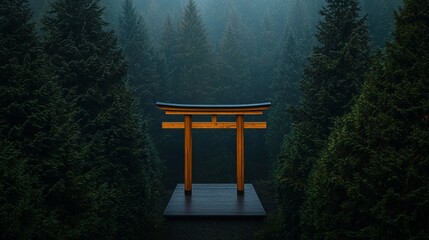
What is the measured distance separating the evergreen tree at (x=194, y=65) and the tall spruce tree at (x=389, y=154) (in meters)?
20.7

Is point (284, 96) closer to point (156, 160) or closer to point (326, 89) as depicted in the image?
point (156, 160)

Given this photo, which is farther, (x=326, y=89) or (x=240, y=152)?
(x=240, y=152)

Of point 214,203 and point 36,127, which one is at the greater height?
point 36,127

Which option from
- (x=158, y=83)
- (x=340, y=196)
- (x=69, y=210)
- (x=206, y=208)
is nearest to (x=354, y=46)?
(x=340, y=196)

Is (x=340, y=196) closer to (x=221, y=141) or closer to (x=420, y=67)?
(x=420, y=67)

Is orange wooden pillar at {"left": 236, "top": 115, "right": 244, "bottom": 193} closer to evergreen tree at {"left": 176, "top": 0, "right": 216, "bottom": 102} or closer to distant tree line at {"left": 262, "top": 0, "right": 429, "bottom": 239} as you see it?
→ distant tree line at {"left": 262, "top": 0, "right": 429, "bottom": 239}

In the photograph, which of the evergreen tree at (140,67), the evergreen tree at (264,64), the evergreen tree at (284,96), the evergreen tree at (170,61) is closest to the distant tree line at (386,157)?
the evergreen tree at (284,96)

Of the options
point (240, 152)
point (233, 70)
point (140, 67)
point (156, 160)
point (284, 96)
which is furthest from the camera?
point (233, 70)

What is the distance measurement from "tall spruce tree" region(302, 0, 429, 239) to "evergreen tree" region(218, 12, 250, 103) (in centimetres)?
2191

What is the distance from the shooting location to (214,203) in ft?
42.6

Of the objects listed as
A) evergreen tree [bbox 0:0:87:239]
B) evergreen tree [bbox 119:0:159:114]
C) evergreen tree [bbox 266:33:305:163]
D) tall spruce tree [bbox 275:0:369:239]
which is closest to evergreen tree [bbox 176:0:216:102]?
evergreen tree [bbox 119:0:159:114]

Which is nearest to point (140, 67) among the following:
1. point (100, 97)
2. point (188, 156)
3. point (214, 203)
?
point (188, 156)

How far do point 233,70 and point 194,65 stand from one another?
11.6ft

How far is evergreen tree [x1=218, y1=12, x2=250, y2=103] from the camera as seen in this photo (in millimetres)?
30125
